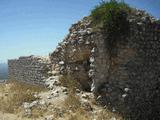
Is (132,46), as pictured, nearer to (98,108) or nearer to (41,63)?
(98,108)

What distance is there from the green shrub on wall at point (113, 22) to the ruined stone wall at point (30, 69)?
17.4ft

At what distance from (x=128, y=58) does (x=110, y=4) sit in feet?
8.98

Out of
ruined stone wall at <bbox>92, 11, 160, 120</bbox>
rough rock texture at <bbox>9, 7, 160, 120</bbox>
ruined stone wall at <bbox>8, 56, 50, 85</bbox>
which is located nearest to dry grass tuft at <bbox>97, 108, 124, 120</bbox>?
rough rock texture at <bbox>9, 7, 160, 120</bbox>

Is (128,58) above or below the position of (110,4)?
below

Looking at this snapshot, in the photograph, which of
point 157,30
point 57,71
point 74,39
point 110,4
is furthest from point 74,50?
point 157,30

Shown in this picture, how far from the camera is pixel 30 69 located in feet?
63.0

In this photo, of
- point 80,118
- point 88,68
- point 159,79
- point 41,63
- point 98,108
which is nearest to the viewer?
point 80,118

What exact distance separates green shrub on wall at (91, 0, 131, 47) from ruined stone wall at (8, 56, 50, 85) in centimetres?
531

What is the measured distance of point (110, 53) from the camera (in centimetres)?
1291

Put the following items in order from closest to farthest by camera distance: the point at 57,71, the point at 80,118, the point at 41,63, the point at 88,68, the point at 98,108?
1. the point at 80,118
2. the point at 98,108
3. the point at 88,68
4. the point at 57,71
5. the point at 41,63

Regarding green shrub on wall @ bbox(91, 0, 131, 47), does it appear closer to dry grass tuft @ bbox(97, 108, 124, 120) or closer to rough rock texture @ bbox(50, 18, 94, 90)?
rough rock texture @ bbox(50, 18, 94, 90)

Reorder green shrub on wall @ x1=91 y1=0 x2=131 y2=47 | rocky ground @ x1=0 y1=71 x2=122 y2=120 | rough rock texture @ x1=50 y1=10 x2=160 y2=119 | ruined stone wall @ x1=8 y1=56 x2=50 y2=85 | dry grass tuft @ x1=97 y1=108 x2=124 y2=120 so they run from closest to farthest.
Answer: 1. dry grass tuft @ x1=97 y1=108 x2=124 y2=120
2. rocky ground @ x1=0 y1=71 x2=122 y2=120
3. rough rock texture @ x1=50 y1=10 x2=160 y2=119
4. green shrub on wall @ x1=91 y1=0 x2=131 y2=47
5. ruined stone wall @ x1=8 y1=56 x2=50 y2=85

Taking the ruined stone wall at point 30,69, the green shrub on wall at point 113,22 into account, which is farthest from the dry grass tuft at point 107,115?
the ruined stone wall at point 30,69

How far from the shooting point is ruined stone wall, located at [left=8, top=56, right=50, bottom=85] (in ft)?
56.7
